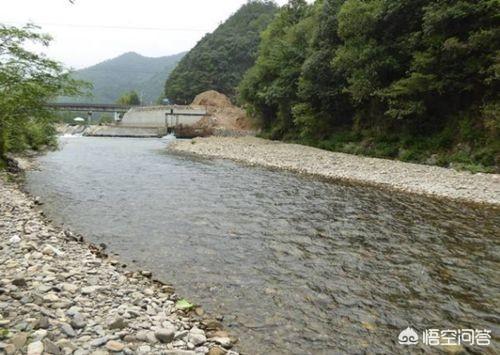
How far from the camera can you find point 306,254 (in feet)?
24.3

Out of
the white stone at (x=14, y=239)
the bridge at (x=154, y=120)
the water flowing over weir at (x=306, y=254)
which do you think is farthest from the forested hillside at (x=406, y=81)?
the bridge at (x=154, y=120)

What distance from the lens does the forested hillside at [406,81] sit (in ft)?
54.5

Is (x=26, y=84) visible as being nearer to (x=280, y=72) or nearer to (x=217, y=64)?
(x=280, y=72)

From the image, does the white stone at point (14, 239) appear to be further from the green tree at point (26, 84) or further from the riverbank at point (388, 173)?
the riverbank at point (388, 173)

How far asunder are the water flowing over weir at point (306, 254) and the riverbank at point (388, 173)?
1.32 meters

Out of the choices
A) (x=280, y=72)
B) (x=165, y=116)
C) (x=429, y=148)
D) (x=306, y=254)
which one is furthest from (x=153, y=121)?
(x=306, y=254)

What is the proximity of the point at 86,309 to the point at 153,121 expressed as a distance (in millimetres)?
62741

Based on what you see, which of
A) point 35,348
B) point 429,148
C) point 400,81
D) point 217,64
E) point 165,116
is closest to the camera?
point 35,348

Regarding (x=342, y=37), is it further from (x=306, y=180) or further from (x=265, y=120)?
(x=265, y=120)

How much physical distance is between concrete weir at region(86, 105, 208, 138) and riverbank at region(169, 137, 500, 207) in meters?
33.9

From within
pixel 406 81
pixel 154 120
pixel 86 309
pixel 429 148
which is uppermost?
pixel 406 81

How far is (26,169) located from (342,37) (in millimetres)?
21225

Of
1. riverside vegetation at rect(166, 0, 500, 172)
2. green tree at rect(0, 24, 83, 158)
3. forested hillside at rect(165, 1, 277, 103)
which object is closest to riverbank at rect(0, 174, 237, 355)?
green tree at rect(0, 24, 83, 158)

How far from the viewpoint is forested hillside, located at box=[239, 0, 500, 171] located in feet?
54.5
